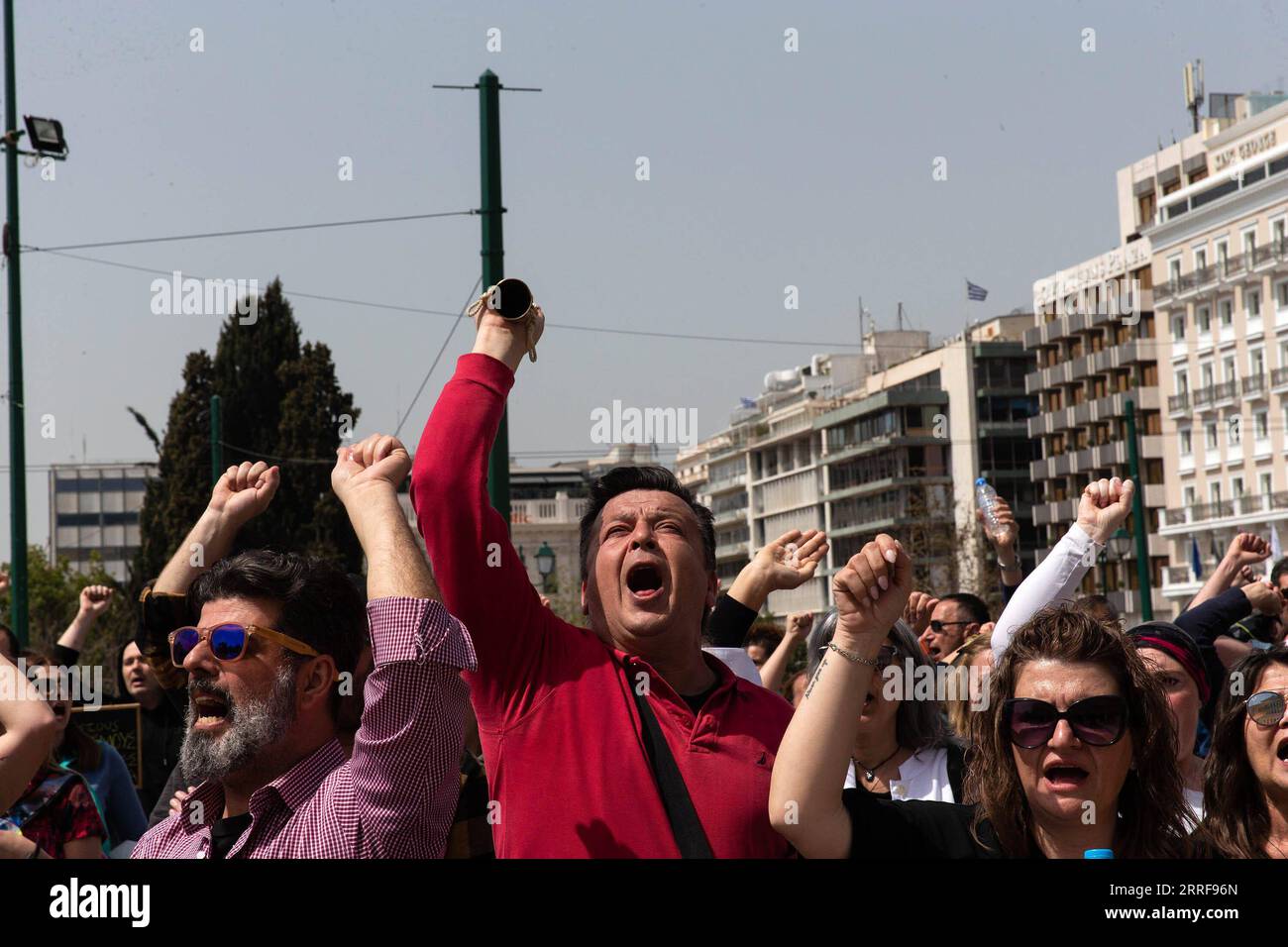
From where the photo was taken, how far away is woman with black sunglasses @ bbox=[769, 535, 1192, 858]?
3186 millimetres

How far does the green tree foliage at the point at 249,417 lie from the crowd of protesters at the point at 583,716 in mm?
47435

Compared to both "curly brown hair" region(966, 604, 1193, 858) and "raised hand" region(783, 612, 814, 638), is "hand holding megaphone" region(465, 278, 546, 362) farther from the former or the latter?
"raised hand" region(783, 612, 814, 638)

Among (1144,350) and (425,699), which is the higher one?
(1144,350)

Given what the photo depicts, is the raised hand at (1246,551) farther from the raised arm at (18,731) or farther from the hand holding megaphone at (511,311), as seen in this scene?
the raised arm at (18,731)

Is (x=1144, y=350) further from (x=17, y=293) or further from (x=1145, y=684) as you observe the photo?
(x=1145, y=684)

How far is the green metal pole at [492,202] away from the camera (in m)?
9.66

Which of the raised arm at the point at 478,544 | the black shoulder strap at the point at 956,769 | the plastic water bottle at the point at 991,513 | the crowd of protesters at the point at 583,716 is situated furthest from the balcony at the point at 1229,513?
the raised arm at the point at 478,544

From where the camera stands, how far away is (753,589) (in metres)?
4.98

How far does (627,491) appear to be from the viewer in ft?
13.0

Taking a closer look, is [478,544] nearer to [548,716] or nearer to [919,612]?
[548,716]

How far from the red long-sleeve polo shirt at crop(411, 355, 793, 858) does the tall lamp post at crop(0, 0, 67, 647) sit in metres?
12.8

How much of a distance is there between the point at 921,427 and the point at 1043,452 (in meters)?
12.0

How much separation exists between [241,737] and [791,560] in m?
2.01
